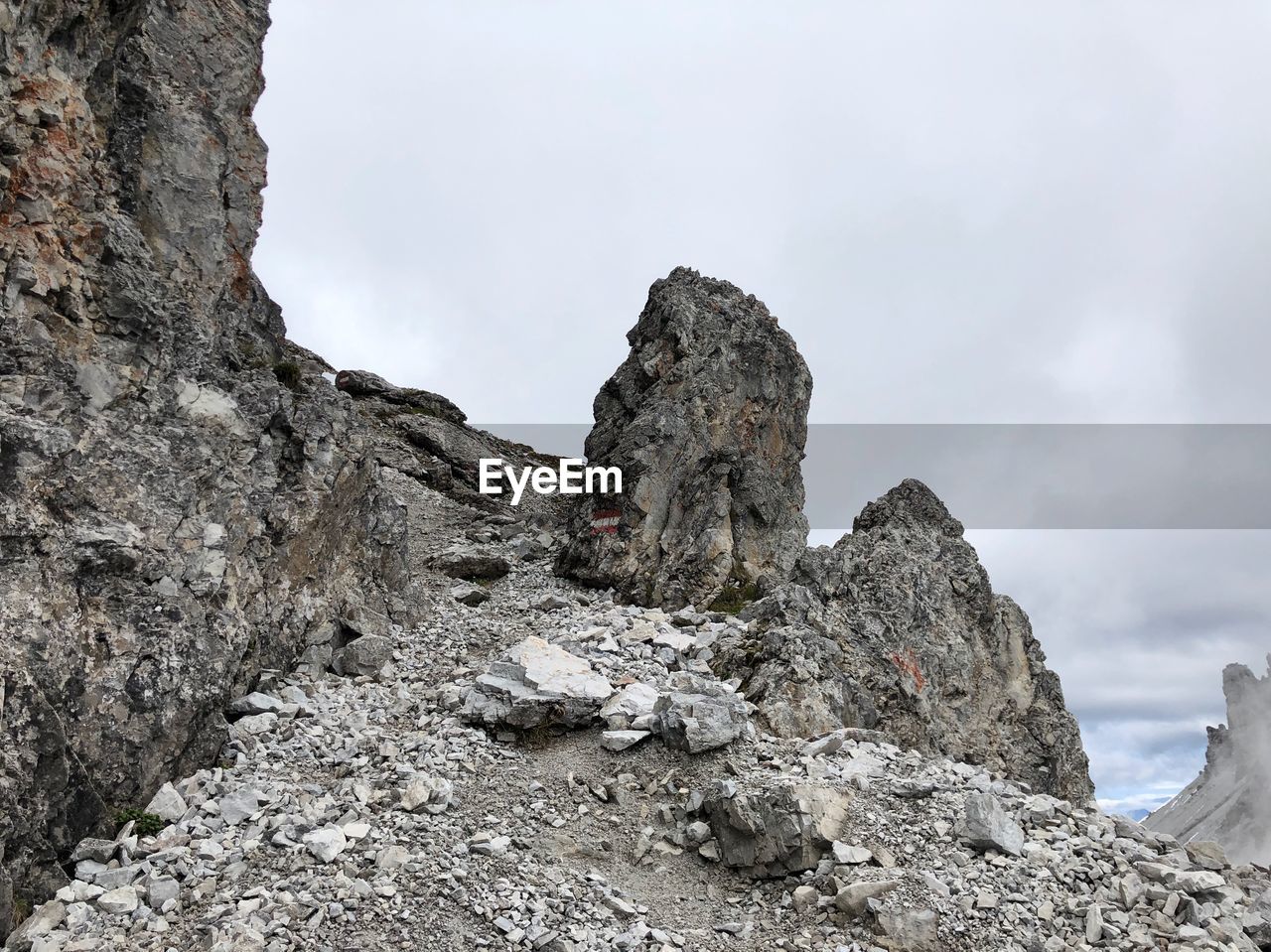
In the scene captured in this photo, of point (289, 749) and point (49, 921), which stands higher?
point (289, 749)

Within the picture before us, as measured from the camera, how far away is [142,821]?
12.9 meters

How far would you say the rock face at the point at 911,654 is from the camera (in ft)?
64.6

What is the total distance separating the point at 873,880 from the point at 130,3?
21879 millimetres

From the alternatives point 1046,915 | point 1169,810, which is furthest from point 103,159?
point 1169,810

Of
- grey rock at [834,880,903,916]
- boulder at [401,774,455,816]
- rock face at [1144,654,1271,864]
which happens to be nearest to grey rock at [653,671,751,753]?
grey rock at [834,880,903,916]

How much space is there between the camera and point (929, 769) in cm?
1557

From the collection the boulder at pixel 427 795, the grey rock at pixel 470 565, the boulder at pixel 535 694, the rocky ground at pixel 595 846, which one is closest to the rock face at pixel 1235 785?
the grey rock at pixel 470 565

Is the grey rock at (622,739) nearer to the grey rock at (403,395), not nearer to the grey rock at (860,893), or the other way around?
the grey rock at (860,893)

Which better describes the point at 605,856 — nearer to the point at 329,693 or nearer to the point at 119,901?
the point at 119,901

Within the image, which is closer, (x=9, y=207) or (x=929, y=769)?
(x=9, y=207)

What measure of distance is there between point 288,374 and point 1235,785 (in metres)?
136

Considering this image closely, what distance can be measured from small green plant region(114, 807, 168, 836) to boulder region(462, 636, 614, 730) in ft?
18.6

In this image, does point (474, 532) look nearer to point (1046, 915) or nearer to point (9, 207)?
point (9, 207)
